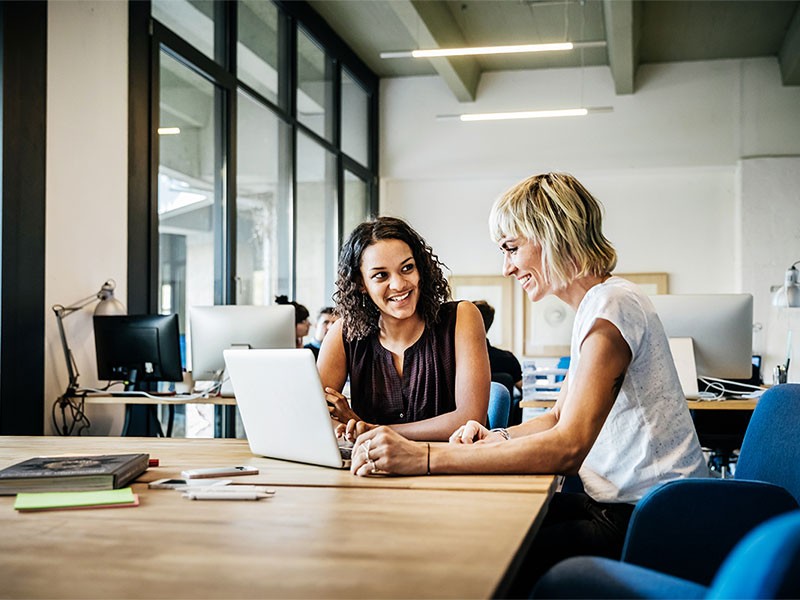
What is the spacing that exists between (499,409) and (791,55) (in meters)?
7.06

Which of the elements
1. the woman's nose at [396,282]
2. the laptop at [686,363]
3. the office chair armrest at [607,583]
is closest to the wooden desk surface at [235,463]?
the office chair armrest at [607,583]

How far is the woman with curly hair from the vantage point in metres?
2.50

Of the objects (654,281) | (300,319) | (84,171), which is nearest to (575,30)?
(654,281)

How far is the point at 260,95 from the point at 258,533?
19.9 ft

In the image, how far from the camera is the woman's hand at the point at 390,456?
67.8 inches

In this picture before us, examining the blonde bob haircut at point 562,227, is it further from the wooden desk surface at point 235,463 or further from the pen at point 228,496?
the pen at point 228,496

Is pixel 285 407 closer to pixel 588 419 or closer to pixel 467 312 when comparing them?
pixel 588 419

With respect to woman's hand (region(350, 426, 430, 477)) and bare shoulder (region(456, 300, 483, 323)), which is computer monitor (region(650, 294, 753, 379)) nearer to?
bare shoulder (region(456, 300, 483, 323))

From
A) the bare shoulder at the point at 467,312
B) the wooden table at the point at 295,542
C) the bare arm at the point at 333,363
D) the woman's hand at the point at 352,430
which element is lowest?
the wooden table at the point at 295,542

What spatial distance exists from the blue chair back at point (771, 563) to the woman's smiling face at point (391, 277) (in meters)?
1.71

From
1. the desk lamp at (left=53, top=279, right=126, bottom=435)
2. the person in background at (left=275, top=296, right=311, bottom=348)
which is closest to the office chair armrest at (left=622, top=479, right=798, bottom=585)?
the desk lamp at (left=53, top=279, right=126, bottom=435)

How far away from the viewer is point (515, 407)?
5.35 m

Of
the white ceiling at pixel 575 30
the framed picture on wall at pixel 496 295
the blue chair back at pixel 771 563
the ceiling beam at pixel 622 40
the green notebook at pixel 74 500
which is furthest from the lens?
the framed picture on wall at pixel 496 295

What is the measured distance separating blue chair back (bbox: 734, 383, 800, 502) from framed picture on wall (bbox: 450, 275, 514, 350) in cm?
767
